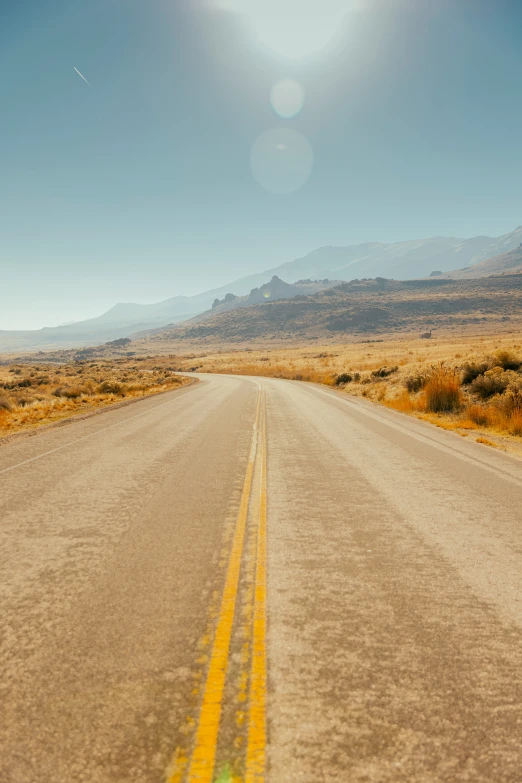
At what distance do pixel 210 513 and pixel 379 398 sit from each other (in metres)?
17.6

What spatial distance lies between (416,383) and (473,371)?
11.2ft

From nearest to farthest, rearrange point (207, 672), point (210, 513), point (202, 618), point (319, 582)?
point (207, 672), point (202, 618), point (319, 582), point (210, 513)

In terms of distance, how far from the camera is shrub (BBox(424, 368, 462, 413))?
1679 centimetres

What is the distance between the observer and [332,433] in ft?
41.9

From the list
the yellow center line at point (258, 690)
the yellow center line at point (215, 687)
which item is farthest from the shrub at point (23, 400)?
the yellow center line at point (258, 690)

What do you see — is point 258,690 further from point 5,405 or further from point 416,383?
point 5,405

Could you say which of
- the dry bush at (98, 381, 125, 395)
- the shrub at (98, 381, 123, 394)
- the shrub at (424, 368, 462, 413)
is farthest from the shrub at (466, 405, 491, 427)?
the shrub at (98, 381, 123, 394)

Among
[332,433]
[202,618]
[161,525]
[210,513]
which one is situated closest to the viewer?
[202,618]

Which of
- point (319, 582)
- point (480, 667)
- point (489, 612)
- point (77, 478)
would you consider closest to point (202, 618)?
point (319, 582)

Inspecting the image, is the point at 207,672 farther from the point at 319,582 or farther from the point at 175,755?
the point at 319,582

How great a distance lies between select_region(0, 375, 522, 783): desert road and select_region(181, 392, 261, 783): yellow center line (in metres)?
0.01

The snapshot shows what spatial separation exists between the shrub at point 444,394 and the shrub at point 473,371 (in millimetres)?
587

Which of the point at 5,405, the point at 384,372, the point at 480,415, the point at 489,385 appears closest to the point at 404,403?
the point at 489,385

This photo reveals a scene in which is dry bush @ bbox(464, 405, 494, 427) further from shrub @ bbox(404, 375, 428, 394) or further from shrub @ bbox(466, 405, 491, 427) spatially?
shrub @ bbox(404, 375, 428, 394)
